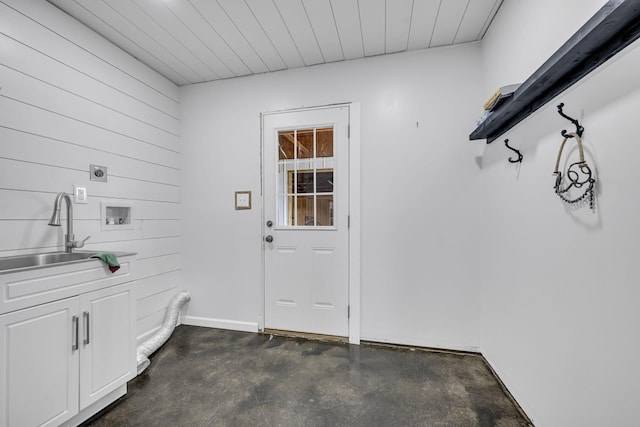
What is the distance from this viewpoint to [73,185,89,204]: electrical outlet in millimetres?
1959

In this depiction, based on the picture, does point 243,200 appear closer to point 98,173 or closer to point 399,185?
point 98,173

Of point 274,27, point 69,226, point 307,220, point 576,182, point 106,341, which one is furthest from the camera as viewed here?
point 307,220

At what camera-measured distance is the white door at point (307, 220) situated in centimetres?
254

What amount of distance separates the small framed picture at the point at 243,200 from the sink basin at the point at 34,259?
4.13ft

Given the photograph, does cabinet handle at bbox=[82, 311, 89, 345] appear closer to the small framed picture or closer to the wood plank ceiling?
the small framed picture

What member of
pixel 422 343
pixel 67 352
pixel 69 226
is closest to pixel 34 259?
pixel 69 226

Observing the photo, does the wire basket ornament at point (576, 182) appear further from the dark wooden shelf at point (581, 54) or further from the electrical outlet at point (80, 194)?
the electrical outlet at point (80, 194)

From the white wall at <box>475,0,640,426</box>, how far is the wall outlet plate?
301cm

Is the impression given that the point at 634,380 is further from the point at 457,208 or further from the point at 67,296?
the point at 67,296

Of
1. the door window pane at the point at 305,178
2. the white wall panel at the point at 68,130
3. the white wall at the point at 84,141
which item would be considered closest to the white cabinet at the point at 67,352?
the white wall at the point at 84,141

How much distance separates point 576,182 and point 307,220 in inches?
76.4

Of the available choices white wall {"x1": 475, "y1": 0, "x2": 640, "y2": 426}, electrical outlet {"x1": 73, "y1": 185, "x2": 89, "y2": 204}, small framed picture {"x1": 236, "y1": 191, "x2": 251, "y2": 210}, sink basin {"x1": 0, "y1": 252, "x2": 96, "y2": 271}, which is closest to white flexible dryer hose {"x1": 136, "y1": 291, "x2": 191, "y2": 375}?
sink basin {"x1": 0, "y1": 252, "x2": 96, "y2": 271}

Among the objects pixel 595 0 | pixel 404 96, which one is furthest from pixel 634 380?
pixel 404 96

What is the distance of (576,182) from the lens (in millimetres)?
1136
